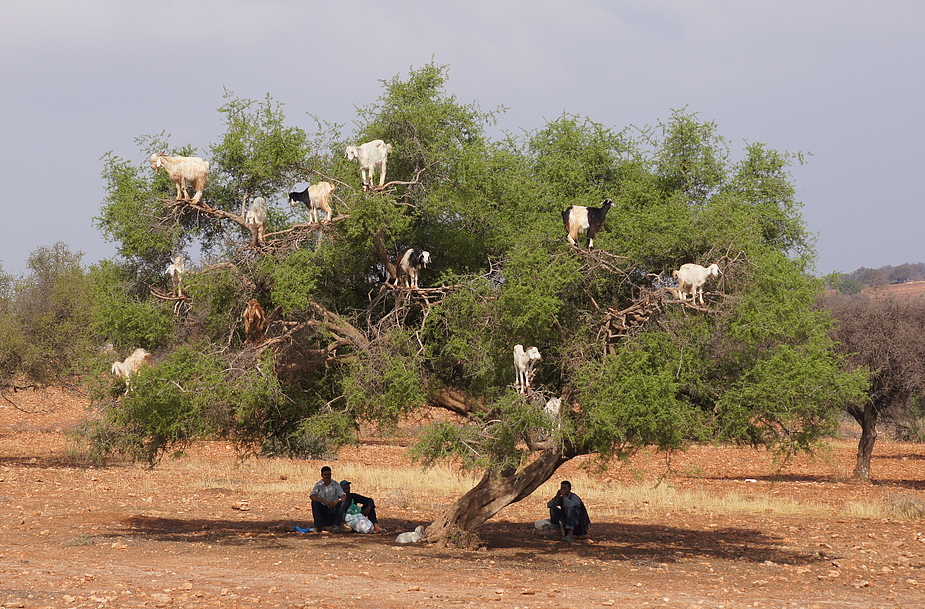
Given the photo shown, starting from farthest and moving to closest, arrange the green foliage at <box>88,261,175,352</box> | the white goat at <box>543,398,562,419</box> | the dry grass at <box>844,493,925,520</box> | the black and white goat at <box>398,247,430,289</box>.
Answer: the dry grass at <box>844,493,925,520</box> < the green foliage at <box>88,261,175,352</box> < the black and white goat at <box>398,247,430,289</box> < the white goat at <box>543,398,562,419</box>

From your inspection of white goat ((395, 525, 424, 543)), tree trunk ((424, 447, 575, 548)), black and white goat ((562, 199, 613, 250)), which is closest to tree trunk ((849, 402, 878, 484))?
tree trunk ((424, 447, 575, 548))

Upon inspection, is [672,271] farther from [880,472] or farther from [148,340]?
[880,472]

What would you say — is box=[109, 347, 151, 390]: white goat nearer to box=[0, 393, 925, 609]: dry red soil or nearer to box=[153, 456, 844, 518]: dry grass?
box=[0, 393, 925, 609]: dry red soil

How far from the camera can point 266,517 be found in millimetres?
19344

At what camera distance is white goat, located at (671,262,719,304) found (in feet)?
37.8

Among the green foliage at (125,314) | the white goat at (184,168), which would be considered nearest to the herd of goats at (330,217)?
the white goat at (184,168)

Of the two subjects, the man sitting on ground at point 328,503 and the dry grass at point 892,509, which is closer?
the man sitting on ground at point 328,503

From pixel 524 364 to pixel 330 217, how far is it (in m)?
3.30

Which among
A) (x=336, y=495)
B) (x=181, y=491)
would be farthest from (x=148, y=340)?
(x=181, y=491)

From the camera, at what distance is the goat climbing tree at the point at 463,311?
474 inches

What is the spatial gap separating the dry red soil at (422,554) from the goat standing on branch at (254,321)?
304cm

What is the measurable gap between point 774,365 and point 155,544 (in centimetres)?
968

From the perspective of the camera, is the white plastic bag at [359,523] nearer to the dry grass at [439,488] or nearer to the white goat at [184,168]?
the dry grass at [439,488]

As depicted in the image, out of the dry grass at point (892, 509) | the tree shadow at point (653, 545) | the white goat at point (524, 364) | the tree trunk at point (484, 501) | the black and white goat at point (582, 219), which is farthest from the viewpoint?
the dry grass at point (892, 509)
